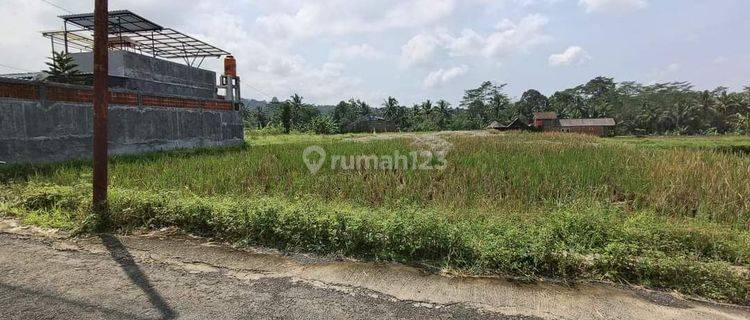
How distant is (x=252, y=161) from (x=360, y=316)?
7.69 meters

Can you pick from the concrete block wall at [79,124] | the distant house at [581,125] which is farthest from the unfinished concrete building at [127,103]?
the distant house at [581,125]

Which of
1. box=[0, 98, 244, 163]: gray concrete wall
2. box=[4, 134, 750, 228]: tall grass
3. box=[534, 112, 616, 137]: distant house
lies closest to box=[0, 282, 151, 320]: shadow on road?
box=[4, 134, 750, 228]: tall grass

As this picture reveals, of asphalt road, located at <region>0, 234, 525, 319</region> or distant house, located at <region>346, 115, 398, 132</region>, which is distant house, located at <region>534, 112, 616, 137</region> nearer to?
distant house, located at <region>346, 115, 398, 132</region>

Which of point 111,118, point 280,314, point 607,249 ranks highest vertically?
point 111,118

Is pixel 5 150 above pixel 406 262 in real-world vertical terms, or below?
above

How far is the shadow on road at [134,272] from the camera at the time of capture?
2.66m

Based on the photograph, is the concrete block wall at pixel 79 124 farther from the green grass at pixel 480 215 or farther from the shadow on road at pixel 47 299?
the shadow on road at pixel 47 299

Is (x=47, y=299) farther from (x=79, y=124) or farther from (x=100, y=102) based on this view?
→ (x=79, y=124)

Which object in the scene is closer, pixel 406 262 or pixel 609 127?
pixel 406 262

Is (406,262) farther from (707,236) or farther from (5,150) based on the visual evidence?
(5,150)

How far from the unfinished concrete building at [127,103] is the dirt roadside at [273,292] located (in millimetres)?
7587

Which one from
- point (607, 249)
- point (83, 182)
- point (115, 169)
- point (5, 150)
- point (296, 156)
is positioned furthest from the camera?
point (296, 156)

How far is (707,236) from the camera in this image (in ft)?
11.7

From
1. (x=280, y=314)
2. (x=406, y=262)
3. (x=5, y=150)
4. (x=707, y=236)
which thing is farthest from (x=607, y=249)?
(x=5, y=150)
